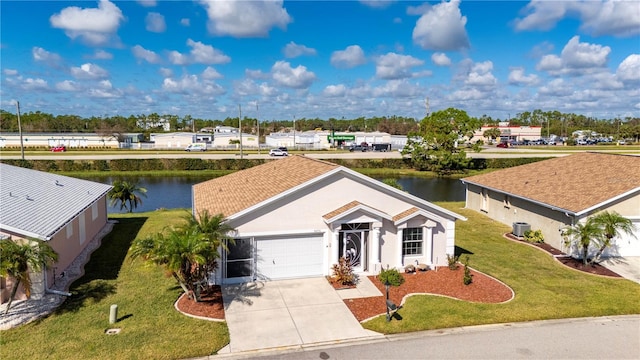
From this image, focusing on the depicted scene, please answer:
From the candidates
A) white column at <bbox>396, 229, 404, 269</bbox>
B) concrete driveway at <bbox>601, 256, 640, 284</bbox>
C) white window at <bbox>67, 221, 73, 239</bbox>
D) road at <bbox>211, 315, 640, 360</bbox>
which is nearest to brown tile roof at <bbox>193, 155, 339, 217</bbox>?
white column at <bbox>396, 229, 404, 269</bbox>

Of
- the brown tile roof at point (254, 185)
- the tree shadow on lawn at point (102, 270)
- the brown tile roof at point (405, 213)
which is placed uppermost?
the brown tile roof at point (254, 185)

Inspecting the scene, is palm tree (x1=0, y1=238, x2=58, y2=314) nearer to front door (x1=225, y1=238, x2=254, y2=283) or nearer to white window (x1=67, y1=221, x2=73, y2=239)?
white window (x1=67, y1=221, x2=73, y2=239)

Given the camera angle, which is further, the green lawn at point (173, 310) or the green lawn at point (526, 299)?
the green lawn at point (526, 299)

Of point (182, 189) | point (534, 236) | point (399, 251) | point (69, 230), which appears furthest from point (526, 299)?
point (182, 189)

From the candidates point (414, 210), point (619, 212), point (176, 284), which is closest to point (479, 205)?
point (619, 212)

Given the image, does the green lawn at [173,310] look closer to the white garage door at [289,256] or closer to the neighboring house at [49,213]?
the neighboring house at [49,213]

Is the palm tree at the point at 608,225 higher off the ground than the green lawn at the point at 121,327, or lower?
higher

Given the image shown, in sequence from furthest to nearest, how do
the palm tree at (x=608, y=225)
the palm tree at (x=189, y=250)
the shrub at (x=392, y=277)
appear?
the palm tree at (x=608, y=225) < the shrub at (x=392, y=277) < the palm tree at (x=189, y=250)

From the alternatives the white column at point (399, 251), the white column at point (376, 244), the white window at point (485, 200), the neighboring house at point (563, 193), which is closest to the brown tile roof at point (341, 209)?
the white column at point (376, 244)
